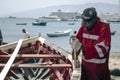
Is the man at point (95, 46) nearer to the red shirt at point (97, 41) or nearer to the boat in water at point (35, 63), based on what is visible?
the red shirt at point (97, 41)

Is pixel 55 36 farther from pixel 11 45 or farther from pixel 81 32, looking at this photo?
pixel 81 32

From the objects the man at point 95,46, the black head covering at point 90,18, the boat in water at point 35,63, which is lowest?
the boat in water at point 35,63

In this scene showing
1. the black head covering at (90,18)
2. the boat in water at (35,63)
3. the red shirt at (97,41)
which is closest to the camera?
the red shirt at (97,41)

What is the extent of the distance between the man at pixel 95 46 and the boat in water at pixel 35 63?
1872 mm

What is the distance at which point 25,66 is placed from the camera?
31.0 feet

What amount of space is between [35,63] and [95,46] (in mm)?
4274

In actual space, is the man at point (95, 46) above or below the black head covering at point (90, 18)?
below

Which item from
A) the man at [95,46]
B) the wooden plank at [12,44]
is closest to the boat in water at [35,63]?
the wooden plank at [12,44]

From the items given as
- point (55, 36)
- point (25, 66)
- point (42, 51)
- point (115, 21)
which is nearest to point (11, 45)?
point (42, 51)

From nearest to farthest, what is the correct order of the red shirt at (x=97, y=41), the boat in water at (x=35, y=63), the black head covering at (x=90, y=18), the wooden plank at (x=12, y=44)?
the red shirt at (x=97, y=41)
the black head covering at (x=90, y=18)
the boat in water at (x=35, y=63)
the wooden plank at (x=12, y=44)

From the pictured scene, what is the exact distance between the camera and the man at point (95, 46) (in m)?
7.11

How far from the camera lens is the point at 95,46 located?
7129 millimetres

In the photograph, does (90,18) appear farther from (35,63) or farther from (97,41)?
(35,63)

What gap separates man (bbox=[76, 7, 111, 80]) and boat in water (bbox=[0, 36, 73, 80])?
6.14 ft
